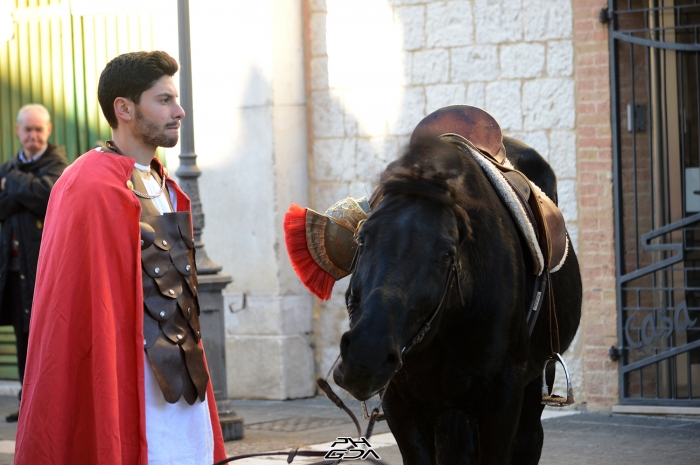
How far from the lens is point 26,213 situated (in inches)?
309

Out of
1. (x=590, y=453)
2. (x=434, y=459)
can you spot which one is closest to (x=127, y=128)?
(x=434, y=459)

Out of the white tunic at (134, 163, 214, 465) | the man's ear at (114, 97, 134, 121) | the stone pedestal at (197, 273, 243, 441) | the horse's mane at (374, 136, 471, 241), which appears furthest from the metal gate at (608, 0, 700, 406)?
the man's ear at (114, 97, 134, 121)

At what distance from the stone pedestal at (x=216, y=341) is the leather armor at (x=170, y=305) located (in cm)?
338

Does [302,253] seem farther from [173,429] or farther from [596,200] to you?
[596,200]

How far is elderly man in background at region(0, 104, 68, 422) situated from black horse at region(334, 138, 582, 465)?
14.9 feet

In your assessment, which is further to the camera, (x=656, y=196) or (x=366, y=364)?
(x=656, y=196)

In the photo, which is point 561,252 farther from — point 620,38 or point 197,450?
point 620,38

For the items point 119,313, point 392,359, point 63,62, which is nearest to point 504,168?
point 392,359

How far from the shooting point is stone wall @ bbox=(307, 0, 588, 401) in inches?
309

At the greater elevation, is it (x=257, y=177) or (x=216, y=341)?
(x=257, y=177)

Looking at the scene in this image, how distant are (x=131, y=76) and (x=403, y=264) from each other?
1.14 m

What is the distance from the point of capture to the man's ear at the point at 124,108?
3496 mm

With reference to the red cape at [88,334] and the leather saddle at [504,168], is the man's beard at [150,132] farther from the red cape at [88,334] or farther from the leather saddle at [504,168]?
the leather saddle at [504,168]

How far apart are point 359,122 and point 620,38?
2180 millimetres
